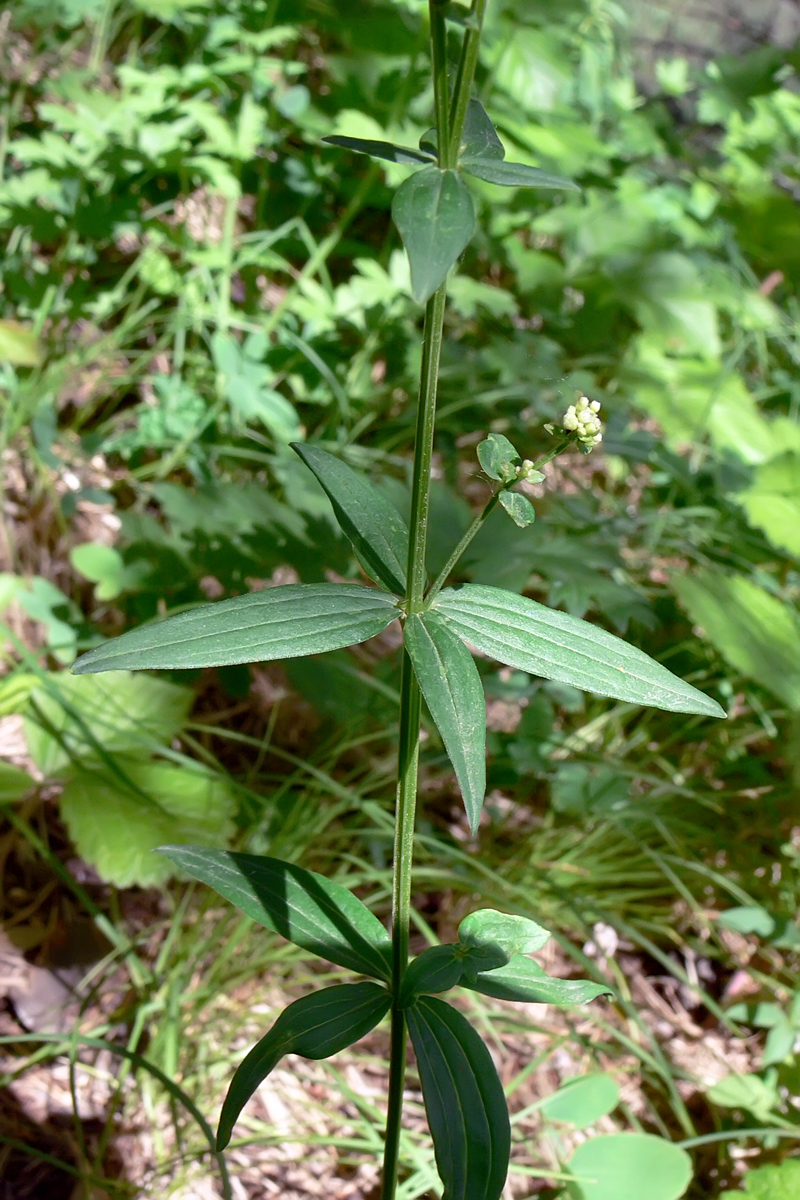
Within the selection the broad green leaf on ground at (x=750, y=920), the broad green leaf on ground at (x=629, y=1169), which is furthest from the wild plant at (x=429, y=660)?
the broad green leaf on ground at (x=750, y=920)

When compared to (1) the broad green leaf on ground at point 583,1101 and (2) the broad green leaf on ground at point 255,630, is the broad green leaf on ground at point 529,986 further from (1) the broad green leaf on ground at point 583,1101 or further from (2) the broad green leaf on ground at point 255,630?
(1) the broad green leaf on ground at point 583,1101

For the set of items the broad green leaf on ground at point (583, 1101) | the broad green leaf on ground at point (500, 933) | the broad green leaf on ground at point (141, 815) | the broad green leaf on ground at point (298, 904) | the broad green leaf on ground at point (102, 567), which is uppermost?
the broad green leaf on ground at point (102, 567)

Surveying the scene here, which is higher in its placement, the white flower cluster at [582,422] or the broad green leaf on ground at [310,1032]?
the white flower cluster at [582,422]

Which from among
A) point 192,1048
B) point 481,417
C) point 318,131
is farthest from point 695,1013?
point 318,131

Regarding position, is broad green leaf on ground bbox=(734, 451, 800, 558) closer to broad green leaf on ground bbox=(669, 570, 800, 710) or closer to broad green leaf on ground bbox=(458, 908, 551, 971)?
broad green leaf on ground bbox=(669, 570, 800, 710)

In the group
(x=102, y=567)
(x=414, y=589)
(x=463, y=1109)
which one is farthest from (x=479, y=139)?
(x=102, y=567)

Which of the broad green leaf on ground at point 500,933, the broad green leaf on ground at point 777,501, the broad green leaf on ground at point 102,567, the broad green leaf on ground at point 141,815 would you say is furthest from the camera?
the broad green leaf on ground at point 777,501

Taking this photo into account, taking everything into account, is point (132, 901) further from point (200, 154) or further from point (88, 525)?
point (200, 154)

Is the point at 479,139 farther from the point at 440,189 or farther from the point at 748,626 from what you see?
the point at 748,626
